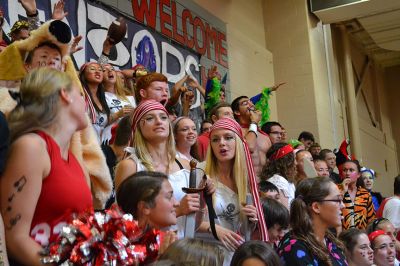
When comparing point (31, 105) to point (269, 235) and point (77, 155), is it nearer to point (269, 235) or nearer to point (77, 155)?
point (77, 155)

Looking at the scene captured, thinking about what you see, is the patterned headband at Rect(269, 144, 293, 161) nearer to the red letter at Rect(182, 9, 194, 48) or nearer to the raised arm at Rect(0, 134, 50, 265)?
the raised arm at Rect(0, 134, 50, 265)

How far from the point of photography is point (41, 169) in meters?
1.44

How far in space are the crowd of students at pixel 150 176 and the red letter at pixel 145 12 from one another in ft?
4.43

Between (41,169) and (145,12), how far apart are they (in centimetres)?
486


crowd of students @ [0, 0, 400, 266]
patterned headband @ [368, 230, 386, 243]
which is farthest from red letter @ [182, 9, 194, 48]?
patterned headband @ [368, 230, 386, 243]

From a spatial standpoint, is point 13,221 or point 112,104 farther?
point 112,104

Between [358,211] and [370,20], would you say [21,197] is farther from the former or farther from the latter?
[370,20]

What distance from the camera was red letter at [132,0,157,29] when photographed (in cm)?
591

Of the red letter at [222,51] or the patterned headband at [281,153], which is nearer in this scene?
the patterned headband at [281,153]

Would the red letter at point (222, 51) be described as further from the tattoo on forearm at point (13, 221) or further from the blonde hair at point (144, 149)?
the tattoo on forearm at point (13, 221)

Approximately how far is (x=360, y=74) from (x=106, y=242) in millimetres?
11701

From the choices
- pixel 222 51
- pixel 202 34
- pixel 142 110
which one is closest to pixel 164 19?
pixel 202 34

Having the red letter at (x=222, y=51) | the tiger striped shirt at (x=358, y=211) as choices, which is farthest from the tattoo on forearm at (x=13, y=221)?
the red letter at (x=222, y=51)

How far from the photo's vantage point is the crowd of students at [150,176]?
4.83 ft
